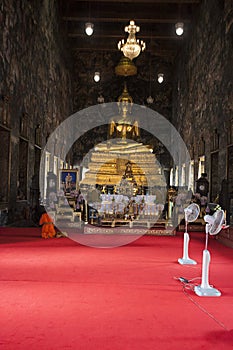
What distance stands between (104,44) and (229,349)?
2193 cm

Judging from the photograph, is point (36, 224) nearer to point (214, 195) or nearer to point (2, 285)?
point (214, 195)

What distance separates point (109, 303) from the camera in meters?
3.96

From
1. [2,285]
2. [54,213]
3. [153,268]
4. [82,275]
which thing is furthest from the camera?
[54,213]

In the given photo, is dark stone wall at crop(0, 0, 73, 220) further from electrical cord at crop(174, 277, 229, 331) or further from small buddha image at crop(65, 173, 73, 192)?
electrical cord at crop(174, 277, 229, 331)

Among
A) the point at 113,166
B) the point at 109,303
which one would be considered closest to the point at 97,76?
the point at 113,166

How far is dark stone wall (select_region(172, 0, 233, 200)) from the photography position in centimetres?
1255

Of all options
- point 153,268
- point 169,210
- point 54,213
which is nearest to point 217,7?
point 169,210

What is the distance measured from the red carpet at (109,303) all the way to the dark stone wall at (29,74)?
5.47 metres

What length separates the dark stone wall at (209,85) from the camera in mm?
12555

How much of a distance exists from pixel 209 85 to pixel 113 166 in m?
8.67

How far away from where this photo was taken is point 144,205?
11.9 meters

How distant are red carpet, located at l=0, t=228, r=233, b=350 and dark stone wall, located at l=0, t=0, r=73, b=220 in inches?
215

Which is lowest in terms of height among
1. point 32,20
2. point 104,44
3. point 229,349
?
point 229,349

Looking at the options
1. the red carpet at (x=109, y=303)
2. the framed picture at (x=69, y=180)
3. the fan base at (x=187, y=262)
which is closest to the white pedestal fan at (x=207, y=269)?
the red carpet at (x=109, y=303)
